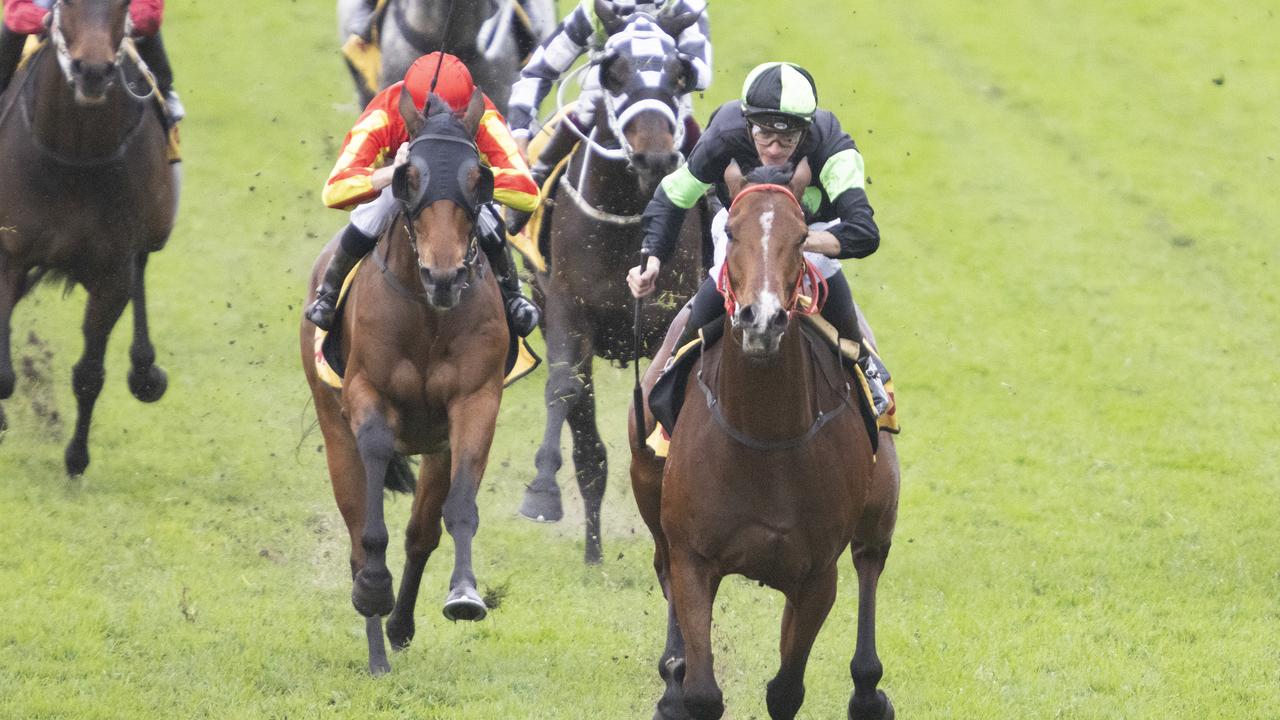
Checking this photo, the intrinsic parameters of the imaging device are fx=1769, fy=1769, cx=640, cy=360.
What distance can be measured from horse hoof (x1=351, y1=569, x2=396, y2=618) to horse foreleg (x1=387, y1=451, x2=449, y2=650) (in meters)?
0.84

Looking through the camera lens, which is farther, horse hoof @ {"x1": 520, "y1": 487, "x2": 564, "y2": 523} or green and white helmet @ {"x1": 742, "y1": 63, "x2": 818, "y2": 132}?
horse hoof @ {"x1": 520, "y1": 487, "x2": 564, "y2": 523}

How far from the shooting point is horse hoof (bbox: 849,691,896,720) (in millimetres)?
6676

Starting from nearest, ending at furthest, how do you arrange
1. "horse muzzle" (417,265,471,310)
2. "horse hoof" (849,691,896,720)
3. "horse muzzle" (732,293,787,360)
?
"horse muzzle" (732,293,787,360) → "horse muzzle" (417,265,471,310) → "horse hoof" (849,691,896,720)

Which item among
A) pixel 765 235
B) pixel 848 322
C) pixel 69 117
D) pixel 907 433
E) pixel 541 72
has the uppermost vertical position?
pixel 765 235

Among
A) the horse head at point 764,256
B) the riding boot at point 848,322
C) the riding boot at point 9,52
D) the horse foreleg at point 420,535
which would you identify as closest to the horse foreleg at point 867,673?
the riding boot at point 848,322

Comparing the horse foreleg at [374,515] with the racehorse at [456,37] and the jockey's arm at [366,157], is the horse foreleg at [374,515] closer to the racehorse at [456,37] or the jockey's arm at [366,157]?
the jockey's arm at [366,157]

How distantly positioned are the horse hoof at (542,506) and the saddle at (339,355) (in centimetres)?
172

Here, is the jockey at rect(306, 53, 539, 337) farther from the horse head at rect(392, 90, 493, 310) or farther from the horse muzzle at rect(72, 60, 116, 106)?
the horse muzzle at rect(72, 60, 116, 106)

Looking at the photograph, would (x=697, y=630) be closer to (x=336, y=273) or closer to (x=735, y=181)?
(x=735, y=181)

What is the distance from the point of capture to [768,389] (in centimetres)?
569

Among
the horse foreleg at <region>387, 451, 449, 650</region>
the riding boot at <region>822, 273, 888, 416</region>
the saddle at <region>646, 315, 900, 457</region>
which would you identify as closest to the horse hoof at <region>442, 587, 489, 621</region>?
the saddle at <region>646, 315, 900, 457</region>

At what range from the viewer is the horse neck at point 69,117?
9.08 meters

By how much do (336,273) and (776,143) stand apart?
2331 mm

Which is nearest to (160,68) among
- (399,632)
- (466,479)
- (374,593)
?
(399,632)
